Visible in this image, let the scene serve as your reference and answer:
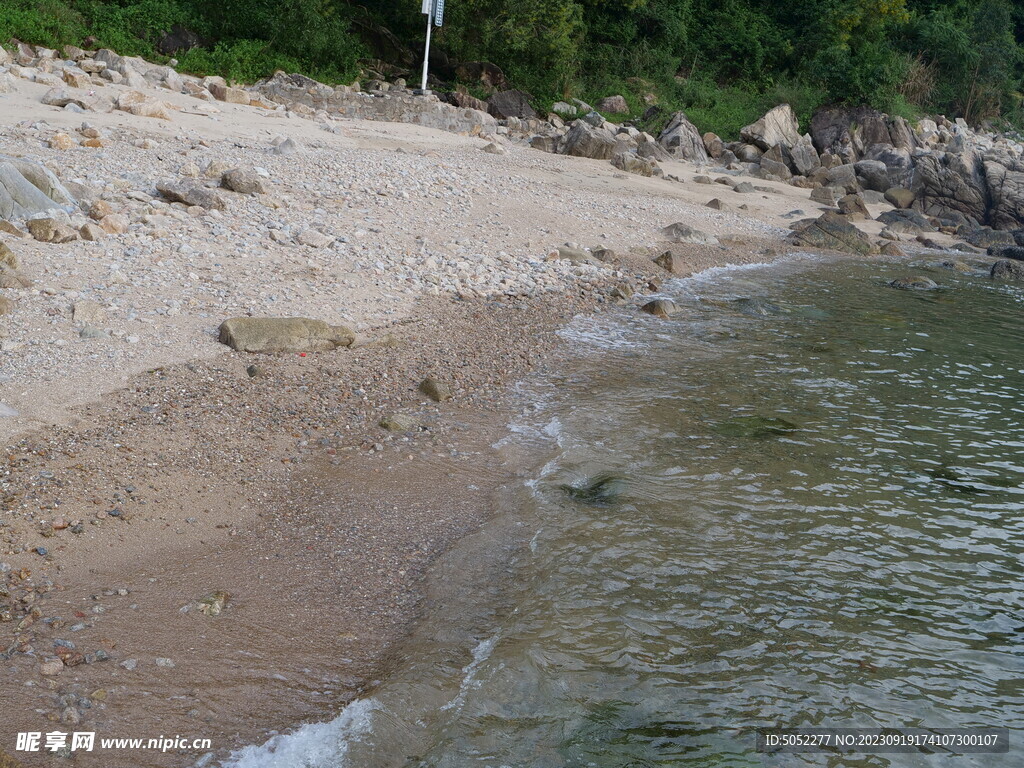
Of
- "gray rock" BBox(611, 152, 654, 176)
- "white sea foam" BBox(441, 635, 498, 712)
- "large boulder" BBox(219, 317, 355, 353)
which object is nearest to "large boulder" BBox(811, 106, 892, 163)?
"gray rock" BBox(611, 152, 654, 176)

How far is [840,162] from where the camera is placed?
23359mm

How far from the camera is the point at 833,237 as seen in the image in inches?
619

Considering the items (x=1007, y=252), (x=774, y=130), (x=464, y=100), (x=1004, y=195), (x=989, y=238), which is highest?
(x=774, y=130)

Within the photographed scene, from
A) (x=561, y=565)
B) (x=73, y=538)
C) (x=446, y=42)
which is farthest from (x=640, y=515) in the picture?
(x=446, y=42)

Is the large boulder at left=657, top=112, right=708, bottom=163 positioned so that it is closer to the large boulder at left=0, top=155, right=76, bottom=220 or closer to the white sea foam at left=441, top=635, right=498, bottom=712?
the large boulder at left=0, top=155, right=76, bottom=220

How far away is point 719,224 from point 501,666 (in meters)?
13.0

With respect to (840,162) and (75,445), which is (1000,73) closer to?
(840,162)

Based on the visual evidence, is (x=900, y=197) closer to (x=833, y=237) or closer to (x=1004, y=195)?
(x=1004, y=195)

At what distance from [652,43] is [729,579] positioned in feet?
101

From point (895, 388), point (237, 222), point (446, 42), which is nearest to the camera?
point (895, 388)

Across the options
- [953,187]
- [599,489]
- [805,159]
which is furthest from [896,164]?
[599,489]

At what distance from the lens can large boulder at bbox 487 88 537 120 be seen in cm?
2412

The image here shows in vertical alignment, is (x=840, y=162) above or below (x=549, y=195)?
above

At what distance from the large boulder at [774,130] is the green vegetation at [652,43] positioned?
158 centimetres
